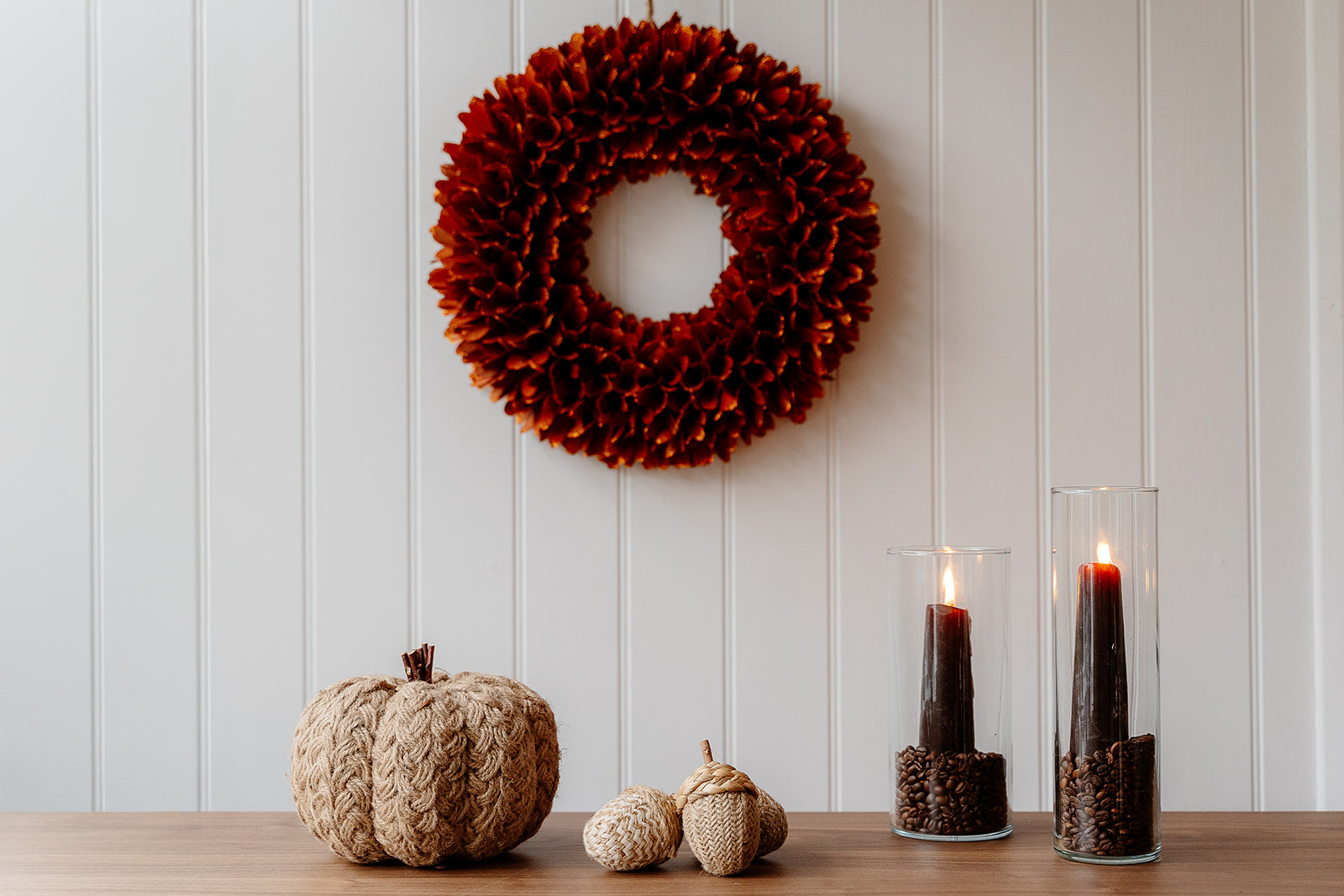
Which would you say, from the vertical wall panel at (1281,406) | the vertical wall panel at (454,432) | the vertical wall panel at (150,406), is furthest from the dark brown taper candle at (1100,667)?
the vertical wall panel at (150,406)

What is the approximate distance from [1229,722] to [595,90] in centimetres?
111

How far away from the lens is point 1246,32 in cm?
124

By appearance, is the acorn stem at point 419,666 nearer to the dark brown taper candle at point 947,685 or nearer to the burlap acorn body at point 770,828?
the burlap acorn body at point 770,828

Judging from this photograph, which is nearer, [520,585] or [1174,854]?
[1174,854]

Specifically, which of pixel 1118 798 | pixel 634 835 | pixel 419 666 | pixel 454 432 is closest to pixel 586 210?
pixel 454 432

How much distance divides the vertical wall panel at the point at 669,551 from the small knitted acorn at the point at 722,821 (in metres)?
0.46

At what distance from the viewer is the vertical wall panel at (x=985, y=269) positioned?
4.05 feet

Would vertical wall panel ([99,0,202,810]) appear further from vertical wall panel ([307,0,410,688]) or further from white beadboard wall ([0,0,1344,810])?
vertical wall panel ([307,0,410,688])

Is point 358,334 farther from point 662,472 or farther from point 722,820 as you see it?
point 722,820

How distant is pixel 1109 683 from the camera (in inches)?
30.4

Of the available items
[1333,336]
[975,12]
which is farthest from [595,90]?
[1333,336]

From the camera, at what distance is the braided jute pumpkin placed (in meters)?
0.73

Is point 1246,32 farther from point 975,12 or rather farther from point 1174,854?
point 1174,854

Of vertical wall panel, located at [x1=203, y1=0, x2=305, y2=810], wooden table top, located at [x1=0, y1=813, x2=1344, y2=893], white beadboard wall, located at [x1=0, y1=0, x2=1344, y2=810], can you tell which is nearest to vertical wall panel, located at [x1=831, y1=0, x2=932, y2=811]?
white beadboard wall, located at [x1=0, y1=0, x2=1344, y2=810]
